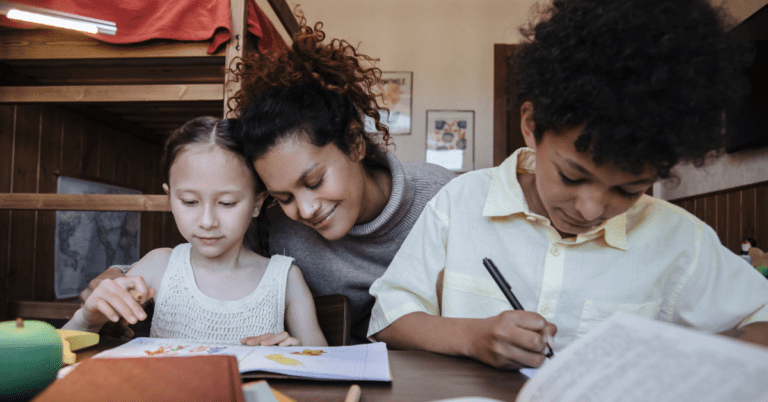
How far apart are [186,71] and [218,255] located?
967 millimetres

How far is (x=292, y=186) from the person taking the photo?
921 mm

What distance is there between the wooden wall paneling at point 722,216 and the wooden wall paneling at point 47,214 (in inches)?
119

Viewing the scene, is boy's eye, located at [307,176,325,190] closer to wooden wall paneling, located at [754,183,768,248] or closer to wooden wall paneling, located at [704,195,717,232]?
wooden wall paneling, located at [754,183,768,248]

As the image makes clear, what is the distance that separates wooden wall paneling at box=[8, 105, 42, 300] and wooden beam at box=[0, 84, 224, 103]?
369mm

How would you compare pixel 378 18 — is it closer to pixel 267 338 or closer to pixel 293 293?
pixel 293 293

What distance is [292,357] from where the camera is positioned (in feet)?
1.73

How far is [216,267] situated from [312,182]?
31 cm

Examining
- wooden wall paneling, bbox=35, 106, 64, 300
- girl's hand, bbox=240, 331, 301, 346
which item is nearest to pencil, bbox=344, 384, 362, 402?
girl's hand, bbox=240, 331, 301, 346

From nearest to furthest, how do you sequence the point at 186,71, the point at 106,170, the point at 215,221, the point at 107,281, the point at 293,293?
the point at 107,281 → the point at 215,221 → the point at 293,293 → the point at 186,71 → the point at 106,170

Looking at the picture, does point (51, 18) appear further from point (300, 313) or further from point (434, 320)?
point (434, 320)

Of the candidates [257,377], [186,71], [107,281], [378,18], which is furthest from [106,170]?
[257,377]

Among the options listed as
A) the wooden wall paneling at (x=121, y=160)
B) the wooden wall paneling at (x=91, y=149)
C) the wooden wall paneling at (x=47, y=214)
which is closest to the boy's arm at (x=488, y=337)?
the wooden wall paneling at (x=47, y=214)

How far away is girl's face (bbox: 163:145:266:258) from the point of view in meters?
0.92

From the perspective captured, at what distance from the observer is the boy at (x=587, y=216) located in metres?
0.52
